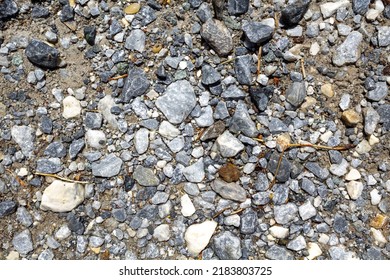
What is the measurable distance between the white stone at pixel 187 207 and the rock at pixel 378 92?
1.50 metres

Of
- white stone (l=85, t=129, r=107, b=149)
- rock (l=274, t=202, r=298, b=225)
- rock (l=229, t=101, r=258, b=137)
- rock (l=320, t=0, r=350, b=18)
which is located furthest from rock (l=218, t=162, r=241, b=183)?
rock (l=320, t=0, r=350, b=18)

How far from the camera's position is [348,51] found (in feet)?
10.9

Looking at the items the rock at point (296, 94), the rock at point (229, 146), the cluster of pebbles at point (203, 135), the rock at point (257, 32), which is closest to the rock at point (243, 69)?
the cluster of pebbles at point (203, 135)

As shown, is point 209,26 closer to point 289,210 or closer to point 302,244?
point 289,210

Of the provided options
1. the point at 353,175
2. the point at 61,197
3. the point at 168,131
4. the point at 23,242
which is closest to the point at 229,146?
the point at 168,131

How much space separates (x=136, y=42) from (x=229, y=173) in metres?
1.18

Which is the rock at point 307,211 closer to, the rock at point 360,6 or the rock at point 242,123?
the rock at point 242,123

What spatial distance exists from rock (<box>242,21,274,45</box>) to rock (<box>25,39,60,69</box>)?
1401 millimetres

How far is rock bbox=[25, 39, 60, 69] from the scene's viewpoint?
3.33 m

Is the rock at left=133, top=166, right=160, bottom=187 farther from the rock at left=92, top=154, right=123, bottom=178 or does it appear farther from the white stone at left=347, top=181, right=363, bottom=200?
the white stone at left=347, top=181, right=363, bottom=200

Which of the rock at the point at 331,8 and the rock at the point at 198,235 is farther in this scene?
the rock at the point at 331,8

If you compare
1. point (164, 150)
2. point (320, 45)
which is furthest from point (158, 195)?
point (320, 45)

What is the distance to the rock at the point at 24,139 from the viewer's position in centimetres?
332

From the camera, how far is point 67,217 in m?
3.29
